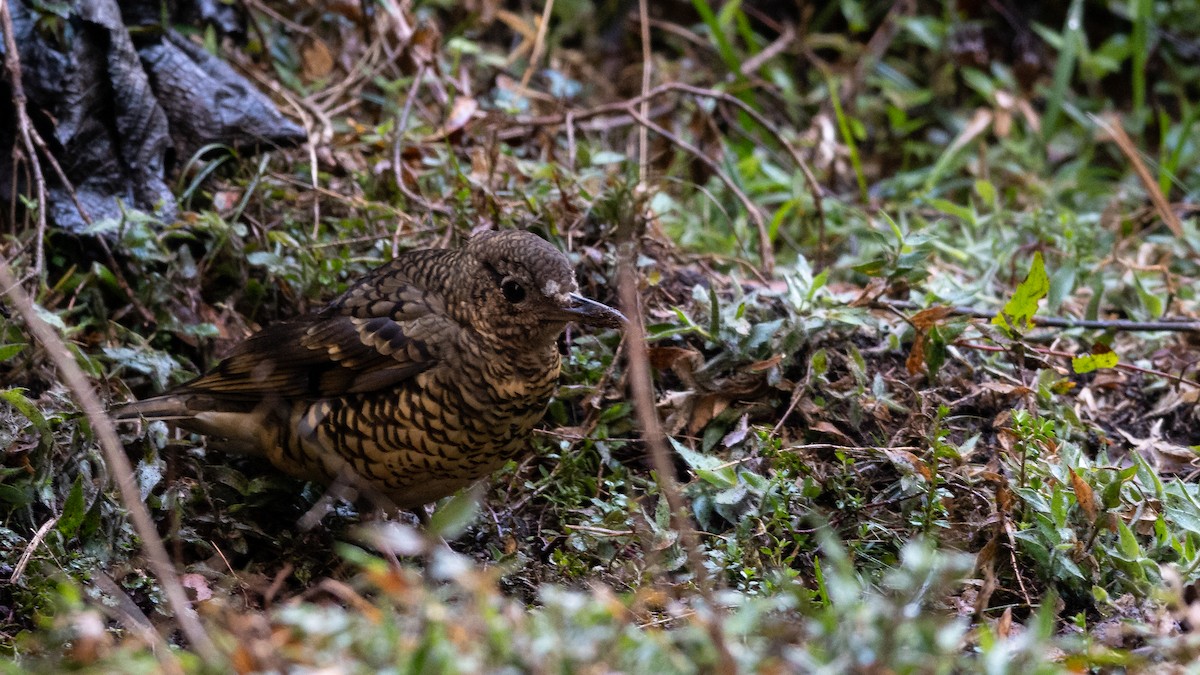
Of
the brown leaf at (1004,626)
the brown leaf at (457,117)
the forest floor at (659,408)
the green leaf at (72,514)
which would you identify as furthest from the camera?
the brown leaf at (457,117)

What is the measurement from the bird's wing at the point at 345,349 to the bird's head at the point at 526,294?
0.54 ft

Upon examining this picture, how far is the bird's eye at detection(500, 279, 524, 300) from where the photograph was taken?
11.0ft

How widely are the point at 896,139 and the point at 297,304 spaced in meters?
3.62

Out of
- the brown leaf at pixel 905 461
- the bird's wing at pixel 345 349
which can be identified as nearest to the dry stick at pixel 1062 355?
the brown leaf at pixel 905 461

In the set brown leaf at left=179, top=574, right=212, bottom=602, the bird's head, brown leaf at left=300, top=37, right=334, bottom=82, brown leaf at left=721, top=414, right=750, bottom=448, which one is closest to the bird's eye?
the bird's head

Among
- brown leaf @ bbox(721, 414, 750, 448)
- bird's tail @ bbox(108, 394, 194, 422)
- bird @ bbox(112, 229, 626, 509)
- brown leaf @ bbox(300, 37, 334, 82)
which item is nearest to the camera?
bird @ bbox(112, 229, 626, 509)

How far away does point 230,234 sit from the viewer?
13.9 ft

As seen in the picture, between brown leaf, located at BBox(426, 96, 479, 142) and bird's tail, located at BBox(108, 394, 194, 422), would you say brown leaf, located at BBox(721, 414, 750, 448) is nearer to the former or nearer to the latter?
bird's tail, located at BBox(108, 394, 194, 422)

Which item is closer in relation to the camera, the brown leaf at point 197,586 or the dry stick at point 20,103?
the brown leaf at point 197,586

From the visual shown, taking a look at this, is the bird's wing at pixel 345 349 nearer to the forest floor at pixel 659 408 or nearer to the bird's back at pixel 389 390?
the bird's back at pixel 389 390

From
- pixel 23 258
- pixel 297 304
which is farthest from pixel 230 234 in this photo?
pixel 23 258

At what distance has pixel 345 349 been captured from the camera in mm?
3537

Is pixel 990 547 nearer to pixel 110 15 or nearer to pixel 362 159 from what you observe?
pixel 362 159

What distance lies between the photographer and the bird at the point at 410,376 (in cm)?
334
